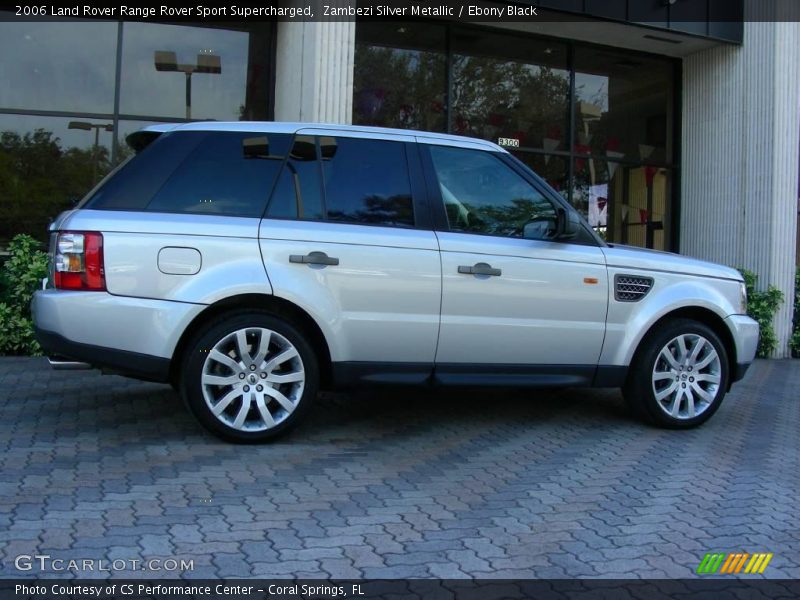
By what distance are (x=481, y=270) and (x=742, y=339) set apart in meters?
2.17

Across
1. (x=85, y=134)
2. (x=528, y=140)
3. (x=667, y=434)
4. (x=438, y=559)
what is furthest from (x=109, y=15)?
(x=438, y=559)

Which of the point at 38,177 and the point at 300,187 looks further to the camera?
the point at 38,177

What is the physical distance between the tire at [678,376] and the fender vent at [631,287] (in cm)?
33

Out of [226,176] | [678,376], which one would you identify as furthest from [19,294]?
[678,376]

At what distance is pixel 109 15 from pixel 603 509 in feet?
29.9

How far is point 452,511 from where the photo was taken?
4.12 metres

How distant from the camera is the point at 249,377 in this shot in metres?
4.93

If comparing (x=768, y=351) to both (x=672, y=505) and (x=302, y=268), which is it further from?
(x=302, y=268)

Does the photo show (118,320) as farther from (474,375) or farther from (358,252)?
(474,375)

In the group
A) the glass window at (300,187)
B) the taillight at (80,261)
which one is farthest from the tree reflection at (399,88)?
the taillight at (80,261)

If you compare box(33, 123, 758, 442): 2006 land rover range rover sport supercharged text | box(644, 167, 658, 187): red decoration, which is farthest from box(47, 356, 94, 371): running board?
box(644, 167, 658, 187): red decoration

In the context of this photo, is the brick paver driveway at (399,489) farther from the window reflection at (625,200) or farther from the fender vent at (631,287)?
the window reflection at (625,200)

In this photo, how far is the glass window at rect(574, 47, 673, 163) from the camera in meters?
12.6

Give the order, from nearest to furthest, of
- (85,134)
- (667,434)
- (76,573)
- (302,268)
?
(76,573)
(302,268)
(667,434)
(85,134)
